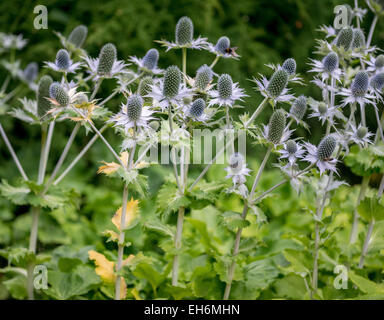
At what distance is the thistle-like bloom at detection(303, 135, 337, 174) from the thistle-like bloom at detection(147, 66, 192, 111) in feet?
1.35

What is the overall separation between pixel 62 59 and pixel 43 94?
0.61ft

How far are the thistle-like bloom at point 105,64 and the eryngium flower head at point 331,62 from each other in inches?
25.6

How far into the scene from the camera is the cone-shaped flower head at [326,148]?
45.4 inches

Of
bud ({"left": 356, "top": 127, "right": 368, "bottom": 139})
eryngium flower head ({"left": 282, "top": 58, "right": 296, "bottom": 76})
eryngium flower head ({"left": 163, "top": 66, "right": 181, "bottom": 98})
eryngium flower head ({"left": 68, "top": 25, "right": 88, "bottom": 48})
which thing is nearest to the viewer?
eryngium flower head ({"left": 163, "top": 66, "right": 181, "bottom": 98})

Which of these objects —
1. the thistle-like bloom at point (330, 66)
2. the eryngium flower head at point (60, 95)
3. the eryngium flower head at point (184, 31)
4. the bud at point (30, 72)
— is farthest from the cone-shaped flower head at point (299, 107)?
the bud at point (30, 72)

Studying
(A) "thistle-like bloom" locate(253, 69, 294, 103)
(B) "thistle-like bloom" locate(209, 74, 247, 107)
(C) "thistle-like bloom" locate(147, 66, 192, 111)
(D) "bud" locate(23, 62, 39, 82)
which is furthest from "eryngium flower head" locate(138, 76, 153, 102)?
(D) "bud" locate(23, 62, 39, 82)

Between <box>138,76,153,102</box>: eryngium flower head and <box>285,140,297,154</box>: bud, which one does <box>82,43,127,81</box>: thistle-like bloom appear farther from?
<box>285,140,297,154</box>: bud

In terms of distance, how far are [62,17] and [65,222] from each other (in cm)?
154

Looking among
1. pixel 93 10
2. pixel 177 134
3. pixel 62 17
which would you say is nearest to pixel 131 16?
pixel 93 10

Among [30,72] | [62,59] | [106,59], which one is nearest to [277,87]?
[106,59]

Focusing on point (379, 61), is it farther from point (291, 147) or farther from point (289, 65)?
point (291, 147)

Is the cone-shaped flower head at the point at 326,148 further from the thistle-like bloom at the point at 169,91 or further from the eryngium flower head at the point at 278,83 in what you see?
the thistle-like bloom at the point at 169,91

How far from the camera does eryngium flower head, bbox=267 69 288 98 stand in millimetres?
1158

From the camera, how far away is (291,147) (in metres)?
1.18
